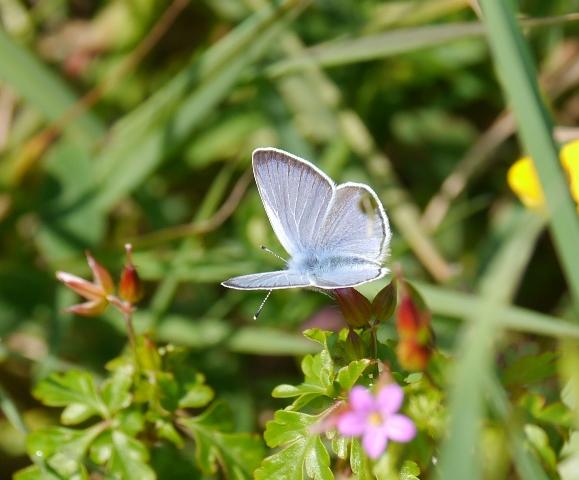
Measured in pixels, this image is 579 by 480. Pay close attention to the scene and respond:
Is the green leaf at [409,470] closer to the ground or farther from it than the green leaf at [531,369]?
farther from it

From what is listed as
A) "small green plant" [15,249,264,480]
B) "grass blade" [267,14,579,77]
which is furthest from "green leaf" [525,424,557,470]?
"grass blade" [267,14,579,77]

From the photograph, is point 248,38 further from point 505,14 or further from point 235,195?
point 505,14

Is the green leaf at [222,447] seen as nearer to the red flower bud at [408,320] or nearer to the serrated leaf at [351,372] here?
the serrated leaf at [351,372]

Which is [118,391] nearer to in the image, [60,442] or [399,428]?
[60,442]

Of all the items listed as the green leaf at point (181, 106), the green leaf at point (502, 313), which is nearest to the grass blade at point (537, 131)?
the green leaf at point (502, 313)

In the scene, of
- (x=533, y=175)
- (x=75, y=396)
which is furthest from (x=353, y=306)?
(x=533, y=175)

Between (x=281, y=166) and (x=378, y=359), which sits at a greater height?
(x=281, y=166)

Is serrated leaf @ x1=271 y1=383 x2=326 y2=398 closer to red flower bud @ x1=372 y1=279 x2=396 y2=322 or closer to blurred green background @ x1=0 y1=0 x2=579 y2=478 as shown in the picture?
red flower bud @ x1=372 y1=279 x2=396 y2=322

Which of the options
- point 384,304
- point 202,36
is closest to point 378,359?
point 384,304

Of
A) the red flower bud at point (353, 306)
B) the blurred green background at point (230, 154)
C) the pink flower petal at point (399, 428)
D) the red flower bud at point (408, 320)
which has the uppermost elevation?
the red flower bud at point (408, 320)
